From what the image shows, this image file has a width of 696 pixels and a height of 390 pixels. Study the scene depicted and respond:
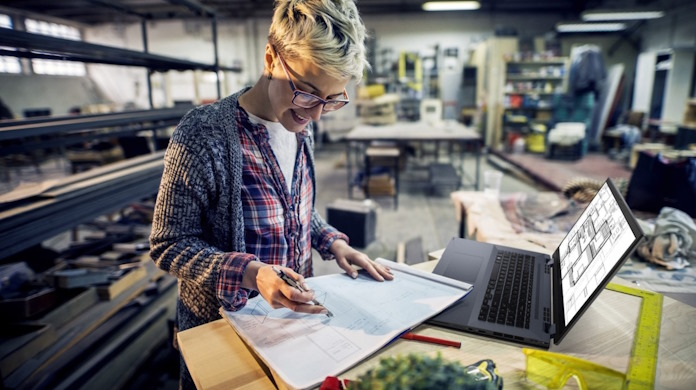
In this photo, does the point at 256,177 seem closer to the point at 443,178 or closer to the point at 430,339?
the point at 430,339

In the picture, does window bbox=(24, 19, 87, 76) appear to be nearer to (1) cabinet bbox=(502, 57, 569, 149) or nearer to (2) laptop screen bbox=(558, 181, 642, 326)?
(1) cabinet bbox=(502, 57, 569, 149)

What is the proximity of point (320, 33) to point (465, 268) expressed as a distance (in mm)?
715

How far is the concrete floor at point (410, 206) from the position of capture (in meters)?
3.67

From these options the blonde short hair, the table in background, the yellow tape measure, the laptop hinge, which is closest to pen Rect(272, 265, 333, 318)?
the blonde short hair

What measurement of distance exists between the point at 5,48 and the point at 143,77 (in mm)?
10399

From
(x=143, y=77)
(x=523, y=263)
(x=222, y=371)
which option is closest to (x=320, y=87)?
(x=222, y=371)

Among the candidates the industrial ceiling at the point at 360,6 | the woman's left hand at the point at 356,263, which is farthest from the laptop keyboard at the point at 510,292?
the industrial ceiling at the point at 360,6

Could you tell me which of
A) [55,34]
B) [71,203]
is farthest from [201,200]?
[55,34]

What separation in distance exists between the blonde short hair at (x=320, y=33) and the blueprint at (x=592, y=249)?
0.65m

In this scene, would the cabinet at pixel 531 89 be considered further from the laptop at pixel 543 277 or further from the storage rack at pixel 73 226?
the laptop at pixel 543 277

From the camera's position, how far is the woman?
85 cm

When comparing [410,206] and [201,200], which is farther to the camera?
[410,206]

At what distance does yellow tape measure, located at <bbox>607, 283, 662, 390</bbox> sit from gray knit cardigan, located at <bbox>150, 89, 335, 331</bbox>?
0.82 m

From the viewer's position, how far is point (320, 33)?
0.84 metres
